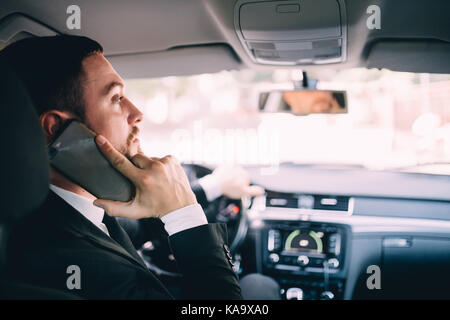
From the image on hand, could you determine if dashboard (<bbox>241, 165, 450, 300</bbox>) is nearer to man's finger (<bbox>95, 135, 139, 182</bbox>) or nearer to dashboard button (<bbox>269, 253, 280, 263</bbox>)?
dashboard button (<bbox>269, 253, 280, 263</bbox>)

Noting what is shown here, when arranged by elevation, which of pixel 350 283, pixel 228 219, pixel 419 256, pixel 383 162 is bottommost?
pixel 350 283

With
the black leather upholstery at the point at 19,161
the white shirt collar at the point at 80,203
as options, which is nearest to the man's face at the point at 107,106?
the white shirt collar at the point at 80,203

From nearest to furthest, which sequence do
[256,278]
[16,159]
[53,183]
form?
[16,159]
[53,183]
[256,278]

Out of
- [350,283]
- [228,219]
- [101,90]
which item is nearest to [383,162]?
[350,283]

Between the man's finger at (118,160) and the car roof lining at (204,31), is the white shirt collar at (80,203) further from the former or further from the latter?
the car roof lining at (204,31)

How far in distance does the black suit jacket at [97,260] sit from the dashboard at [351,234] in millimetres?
1447

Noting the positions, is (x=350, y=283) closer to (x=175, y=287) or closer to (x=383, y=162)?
(x=383, y=162)

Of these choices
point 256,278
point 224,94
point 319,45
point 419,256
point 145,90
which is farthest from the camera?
point 224,94

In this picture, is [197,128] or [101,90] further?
[197,128]

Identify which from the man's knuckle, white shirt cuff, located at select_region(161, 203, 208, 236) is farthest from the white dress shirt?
the man's knuckle

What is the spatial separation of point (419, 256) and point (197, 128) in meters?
2.98

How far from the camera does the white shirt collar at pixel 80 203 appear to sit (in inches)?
61.4

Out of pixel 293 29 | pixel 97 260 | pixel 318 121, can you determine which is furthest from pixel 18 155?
pixel 318 121

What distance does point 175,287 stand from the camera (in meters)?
2.72
